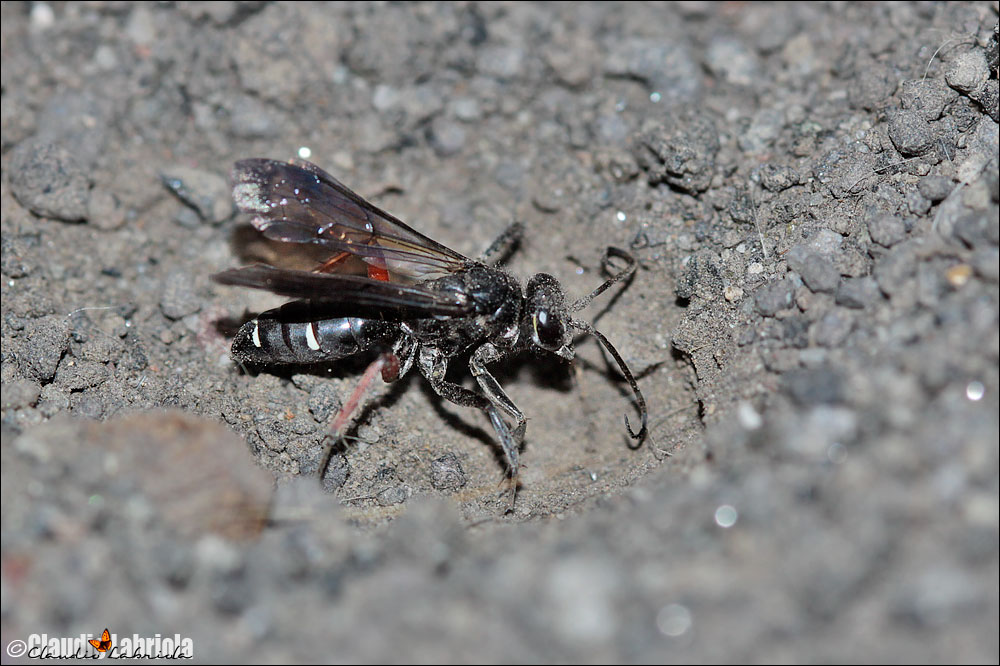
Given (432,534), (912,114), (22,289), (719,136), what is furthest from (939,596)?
(22,289)

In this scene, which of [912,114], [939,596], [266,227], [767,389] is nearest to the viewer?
[939,596]

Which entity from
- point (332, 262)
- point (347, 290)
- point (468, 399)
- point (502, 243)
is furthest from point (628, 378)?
point (332, 262)

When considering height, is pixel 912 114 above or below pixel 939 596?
above

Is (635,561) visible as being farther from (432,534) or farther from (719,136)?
(719,136)

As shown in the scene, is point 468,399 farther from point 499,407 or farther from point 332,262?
point 332,262

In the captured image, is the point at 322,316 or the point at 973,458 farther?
the point at 322,316

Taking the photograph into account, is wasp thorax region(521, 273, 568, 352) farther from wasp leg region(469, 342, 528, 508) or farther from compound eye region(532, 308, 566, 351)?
wasp leg region(469, 342, 528, 508)
